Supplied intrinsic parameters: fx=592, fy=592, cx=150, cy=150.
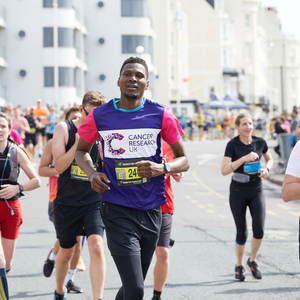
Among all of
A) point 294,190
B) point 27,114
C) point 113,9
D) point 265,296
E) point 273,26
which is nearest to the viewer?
point 294,190

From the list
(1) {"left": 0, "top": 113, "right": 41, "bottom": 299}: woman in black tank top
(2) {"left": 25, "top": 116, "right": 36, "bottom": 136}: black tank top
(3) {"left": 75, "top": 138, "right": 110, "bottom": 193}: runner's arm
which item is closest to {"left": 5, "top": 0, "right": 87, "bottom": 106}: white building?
(2) {"left": 25, "top": 116, "right": 36, "bottom": 136}: black tank top

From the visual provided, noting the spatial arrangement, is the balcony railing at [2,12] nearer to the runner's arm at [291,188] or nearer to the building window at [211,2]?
the building window at [211,2]

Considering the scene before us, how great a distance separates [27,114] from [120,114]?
17.9m

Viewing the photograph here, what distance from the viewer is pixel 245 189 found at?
6805mm

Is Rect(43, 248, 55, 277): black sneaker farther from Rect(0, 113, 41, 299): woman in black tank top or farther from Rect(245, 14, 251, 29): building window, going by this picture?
Rect(245, 14, 251, 29): building window

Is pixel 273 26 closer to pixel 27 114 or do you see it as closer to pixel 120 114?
pixel 27 114

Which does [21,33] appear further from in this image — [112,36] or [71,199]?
[71,199]

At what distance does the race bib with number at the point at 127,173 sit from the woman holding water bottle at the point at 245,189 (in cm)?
289

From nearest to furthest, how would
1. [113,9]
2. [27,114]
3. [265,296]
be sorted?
[265,296], [27,114], [113,9]

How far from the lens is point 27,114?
2152 cm

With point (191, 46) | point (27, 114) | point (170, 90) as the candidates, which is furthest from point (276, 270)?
point (191, 46)

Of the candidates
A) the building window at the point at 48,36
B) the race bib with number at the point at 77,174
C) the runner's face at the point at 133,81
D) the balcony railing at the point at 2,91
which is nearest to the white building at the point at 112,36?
the building window at the point at 48,36

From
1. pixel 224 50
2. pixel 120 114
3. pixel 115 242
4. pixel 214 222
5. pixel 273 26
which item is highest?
pixel 273 26

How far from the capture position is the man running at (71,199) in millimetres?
5262
